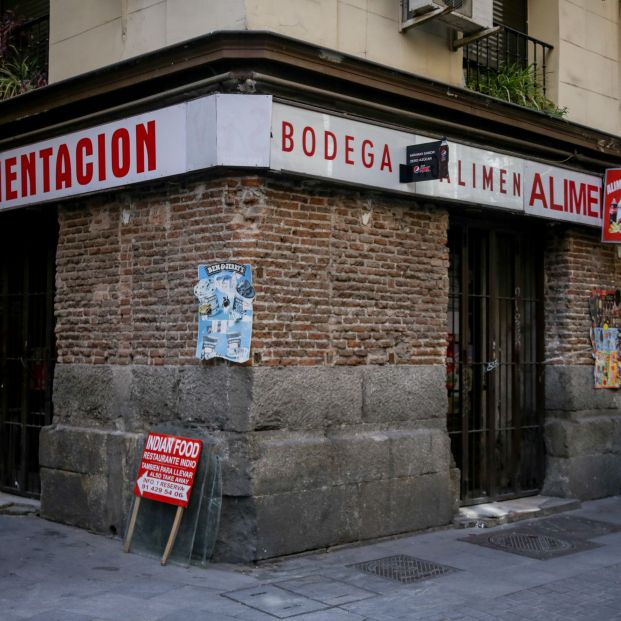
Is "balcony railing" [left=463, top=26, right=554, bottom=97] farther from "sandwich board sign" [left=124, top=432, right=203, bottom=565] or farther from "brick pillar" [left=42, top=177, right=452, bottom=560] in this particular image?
"sandwich board sign" [left=124, top=432, right=203, bottom=565]

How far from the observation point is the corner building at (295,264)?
7273 mm

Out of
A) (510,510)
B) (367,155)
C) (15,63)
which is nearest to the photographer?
(367,155)

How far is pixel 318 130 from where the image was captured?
744 centimetres

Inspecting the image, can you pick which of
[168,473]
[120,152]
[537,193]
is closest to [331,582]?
[168,473]

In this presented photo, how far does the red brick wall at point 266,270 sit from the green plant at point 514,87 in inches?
70.5

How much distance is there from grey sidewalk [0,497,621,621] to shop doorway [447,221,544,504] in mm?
1415

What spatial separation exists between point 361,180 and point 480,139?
2015 mm

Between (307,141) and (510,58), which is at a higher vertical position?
(510,58)

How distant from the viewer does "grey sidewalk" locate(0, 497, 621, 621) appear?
595 cm

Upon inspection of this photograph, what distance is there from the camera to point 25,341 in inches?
400

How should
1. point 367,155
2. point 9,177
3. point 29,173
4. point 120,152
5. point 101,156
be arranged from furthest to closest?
point 9,177 < point 29,173 < point 101,156 < point 120,152 < point 367,155

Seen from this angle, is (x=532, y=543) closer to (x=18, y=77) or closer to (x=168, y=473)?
(x=168, y=473)

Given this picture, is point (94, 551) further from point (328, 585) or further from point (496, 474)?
point (496, 474)

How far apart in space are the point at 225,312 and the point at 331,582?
2.34 meters
